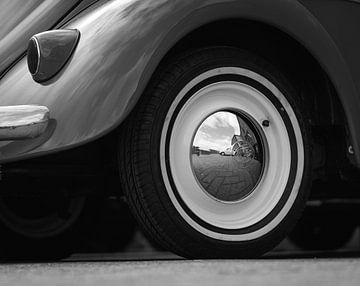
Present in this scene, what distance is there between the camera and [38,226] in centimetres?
451

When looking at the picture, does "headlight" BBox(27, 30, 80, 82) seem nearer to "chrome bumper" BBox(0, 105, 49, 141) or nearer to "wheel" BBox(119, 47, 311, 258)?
"chrome bumper" BBox(0, 105, 49, 141)

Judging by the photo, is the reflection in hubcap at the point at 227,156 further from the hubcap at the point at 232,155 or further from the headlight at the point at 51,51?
the headlight at the point at 51,51

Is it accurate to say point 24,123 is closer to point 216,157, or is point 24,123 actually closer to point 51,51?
point 51,51

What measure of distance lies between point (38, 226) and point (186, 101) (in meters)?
1.47

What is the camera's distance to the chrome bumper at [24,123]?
3.22m

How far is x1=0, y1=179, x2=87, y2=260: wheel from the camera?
4.48m

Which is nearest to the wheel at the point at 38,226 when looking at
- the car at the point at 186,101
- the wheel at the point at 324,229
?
the car at the point at 186,101

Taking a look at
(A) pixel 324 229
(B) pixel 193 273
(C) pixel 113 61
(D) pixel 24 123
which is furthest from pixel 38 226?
(A) pixel 324 229

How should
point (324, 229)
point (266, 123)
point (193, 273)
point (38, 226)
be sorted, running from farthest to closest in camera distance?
point (324, 229)
point (38, 226)
point (266, 123)
point (193, 273)

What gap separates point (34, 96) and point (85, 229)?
1392 mm

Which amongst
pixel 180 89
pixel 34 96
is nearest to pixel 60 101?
pixel 34 96

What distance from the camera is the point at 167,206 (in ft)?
10.7

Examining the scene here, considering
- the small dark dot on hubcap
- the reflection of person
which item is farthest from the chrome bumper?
the small dark dot on hubcap

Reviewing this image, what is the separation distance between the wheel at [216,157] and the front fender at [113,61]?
122mm
